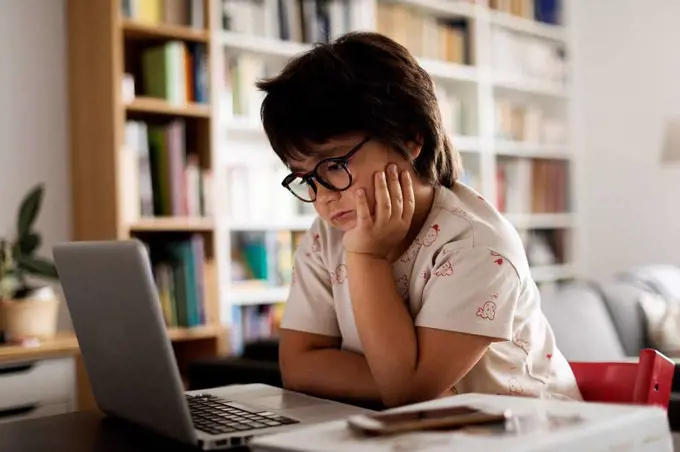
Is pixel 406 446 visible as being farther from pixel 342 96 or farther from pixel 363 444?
pixel 342 96

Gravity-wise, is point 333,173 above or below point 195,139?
below

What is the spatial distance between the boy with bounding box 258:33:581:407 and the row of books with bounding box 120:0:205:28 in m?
1.86

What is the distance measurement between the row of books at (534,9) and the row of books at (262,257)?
1.90 meters

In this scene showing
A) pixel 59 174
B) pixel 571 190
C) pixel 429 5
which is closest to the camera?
pixel 59 174

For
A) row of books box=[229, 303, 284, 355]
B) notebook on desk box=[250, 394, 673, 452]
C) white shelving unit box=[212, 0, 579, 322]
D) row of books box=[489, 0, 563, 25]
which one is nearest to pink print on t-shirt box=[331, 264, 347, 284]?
Answer: notebook on desk box=[250, 394, 673, 452]

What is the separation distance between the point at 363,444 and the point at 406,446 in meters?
0.03

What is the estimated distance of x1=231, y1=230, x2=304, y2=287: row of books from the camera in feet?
10.9

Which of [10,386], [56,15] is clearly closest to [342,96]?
[10,386]

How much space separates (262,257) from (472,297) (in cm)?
231

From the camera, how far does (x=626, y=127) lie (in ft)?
15.9

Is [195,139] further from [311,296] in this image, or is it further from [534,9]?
[534,9]

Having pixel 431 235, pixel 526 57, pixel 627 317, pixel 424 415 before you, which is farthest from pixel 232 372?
pixel 526 57

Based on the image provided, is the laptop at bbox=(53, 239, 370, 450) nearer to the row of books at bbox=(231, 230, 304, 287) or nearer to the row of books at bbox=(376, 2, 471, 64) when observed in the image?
the row of books at bbox=(231, 230, 304, 287)

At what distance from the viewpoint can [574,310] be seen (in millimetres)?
3082
